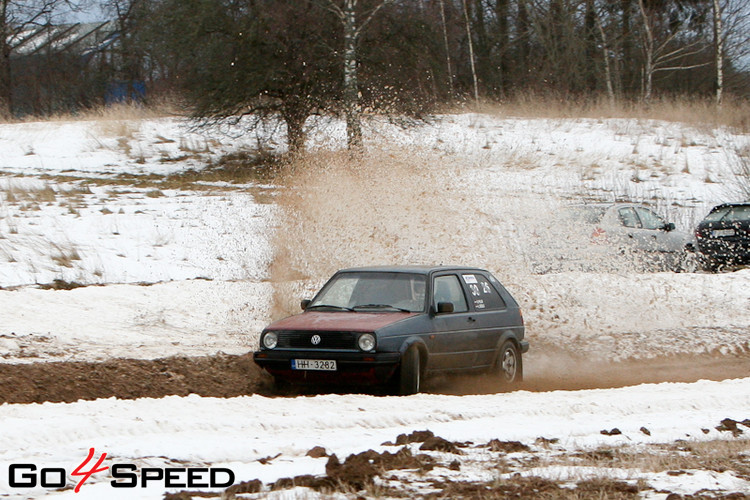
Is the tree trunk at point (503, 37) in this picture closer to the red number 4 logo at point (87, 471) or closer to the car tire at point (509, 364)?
the car tire at point (509, 364)

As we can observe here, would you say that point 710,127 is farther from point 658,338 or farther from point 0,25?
point 0,25

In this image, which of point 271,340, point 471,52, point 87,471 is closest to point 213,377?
point 271,340

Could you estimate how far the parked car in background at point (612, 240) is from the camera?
655 inches

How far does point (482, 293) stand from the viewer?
408 inches

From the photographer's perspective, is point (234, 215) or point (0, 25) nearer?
point (234, 215)

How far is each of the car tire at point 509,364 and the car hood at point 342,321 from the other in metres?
1.36

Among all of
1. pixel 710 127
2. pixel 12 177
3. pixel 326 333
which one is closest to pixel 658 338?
pixel 326 333

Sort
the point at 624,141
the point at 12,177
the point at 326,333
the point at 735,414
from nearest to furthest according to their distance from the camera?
the point at 735,414, the point at 326,333, the point at 12,177, the point at 624,141

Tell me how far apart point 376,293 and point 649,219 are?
10.2 meters

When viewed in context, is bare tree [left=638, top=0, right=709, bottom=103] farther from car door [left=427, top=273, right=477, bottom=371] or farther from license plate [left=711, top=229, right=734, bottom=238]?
car door [left=427, top=273, right=477, bottom=371]

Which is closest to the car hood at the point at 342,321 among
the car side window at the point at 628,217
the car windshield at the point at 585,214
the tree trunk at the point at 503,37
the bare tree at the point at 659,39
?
the car windshield at the point at 585,214

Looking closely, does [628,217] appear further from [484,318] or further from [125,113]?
[125,113]

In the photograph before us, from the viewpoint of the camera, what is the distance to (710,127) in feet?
112

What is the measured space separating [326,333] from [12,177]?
65.6 ft
